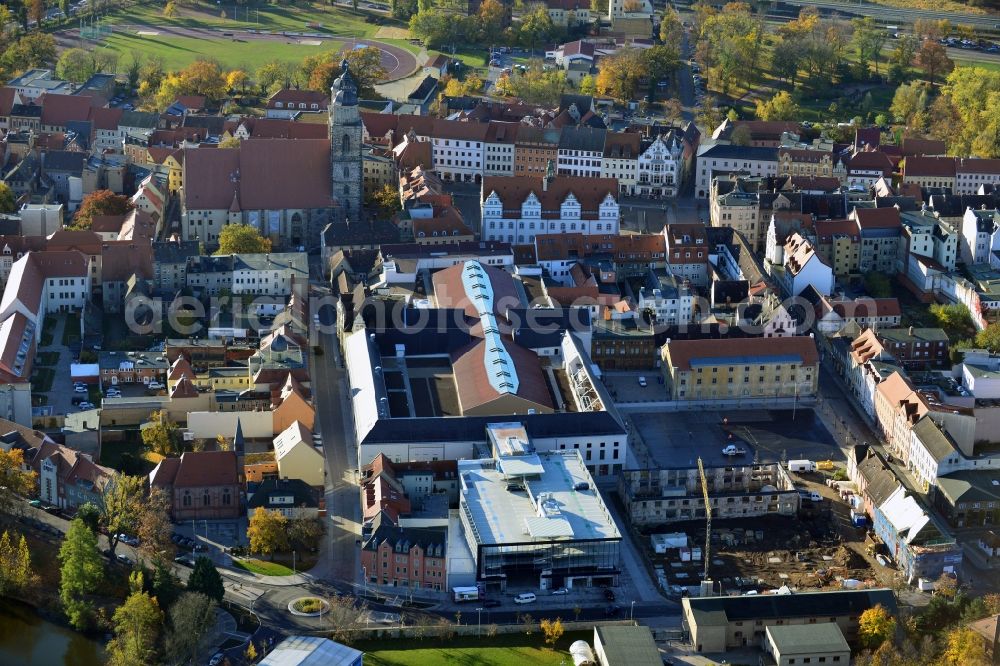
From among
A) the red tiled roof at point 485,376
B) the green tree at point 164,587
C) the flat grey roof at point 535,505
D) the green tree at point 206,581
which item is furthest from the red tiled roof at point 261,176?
the green tree at point 206,581

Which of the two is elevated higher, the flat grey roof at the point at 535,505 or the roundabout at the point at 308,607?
the flat grey roof at the point at 535,505

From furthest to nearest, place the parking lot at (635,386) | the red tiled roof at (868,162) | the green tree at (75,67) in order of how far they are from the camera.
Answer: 1. the green tree at (75,67)
2. the red tiled roof at (868,162)
3. the parking lot at (635,386)

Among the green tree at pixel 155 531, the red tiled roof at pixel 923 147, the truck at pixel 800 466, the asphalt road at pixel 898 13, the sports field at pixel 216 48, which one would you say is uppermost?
the red tiled roof at pixel 923 147

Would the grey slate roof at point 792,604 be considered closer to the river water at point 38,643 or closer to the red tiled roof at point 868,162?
the river water at point 38,643

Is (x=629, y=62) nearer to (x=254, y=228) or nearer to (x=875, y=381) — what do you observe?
(x=254, y=228)

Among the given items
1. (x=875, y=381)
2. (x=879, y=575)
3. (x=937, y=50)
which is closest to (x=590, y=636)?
(x=879, y=575)

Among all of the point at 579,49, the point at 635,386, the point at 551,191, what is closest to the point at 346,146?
the point at 551,191
